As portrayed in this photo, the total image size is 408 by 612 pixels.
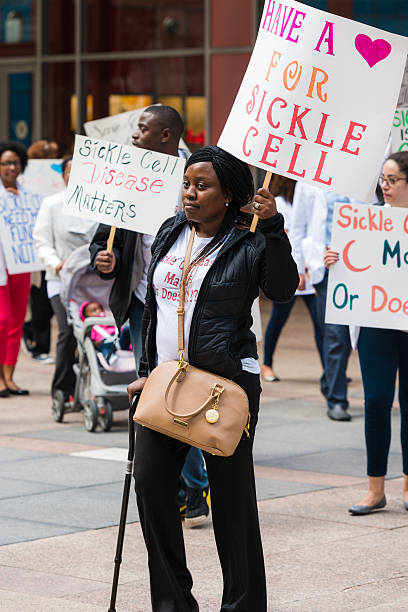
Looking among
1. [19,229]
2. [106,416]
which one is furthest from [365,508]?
[19,229]

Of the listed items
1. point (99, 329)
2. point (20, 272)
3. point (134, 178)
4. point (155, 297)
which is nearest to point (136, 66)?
point (20, 272)

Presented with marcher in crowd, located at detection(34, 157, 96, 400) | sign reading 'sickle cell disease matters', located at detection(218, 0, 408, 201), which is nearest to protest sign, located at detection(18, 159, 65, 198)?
marcher in crowd, located at detection(34, 157, 96, 400)

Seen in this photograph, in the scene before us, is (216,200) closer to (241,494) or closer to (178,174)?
(241,494)

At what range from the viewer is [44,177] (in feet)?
44.0

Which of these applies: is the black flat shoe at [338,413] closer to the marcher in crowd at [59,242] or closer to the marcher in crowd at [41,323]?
the marcher in crowd at [59,242]

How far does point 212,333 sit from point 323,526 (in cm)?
240

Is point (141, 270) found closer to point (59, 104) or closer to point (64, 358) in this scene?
point (64, 358)

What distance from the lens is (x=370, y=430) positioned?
6.95 meters

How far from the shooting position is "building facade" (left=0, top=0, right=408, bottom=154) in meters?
17.4

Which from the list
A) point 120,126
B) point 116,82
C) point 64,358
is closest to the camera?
point 120,126

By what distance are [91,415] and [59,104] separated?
434 inches

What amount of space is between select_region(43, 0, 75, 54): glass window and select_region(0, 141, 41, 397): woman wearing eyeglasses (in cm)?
825

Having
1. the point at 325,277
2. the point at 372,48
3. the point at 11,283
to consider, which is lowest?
the point at 11,283

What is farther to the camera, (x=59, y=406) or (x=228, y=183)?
(x=59, y=406)
